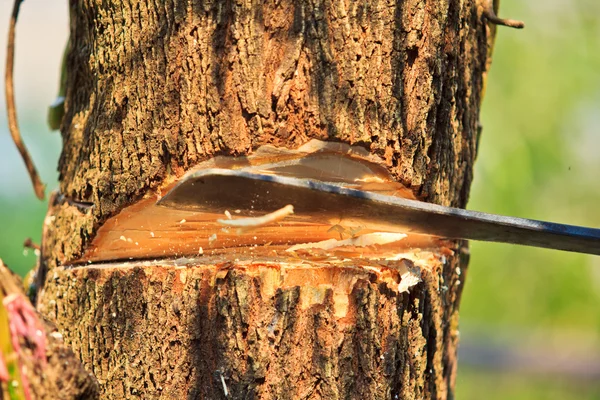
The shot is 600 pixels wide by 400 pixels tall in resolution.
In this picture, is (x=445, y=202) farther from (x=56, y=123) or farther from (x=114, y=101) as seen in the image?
(x=56, y=123)

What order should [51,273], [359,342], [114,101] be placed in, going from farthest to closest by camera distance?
[51,273], [114,101], [359,342]

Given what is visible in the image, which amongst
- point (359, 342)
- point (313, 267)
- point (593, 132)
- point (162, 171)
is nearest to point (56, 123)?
point (162, 171)

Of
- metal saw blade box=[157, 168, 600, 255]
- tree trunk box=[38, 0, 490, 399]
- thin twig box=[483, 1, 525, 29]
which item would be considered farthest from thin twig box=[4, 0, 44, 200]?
thin twig box=[483, 1, 525, 29]

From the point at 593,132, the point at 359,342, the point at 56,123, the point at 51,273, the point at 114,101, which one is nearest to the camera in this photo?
the point at 359,342

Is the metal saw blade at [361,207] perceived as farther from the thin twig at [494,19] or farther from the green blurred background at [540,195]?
the green blurred background at [540,195]

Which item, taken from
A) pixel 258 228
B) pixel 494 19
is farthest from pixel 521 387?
pixel 258 228

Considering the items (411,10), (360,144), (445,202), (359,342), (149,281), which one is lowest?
(359,342)
